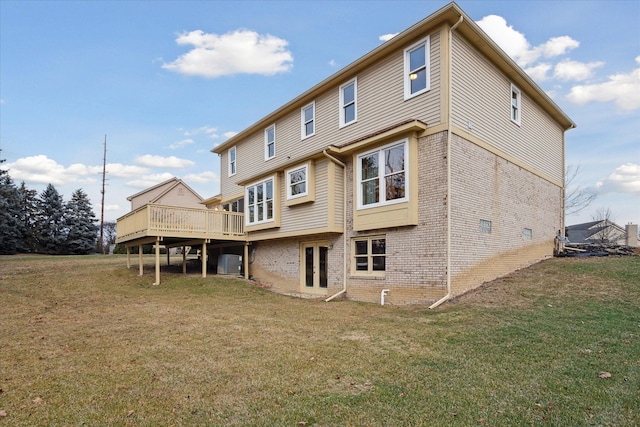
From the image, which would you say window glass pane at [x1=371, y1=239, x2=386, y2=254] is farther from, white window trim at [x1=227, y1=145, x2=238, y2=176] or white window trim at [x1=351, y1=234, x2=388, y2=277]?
white window trim at [x1=227, y1=145, x2=238, y2=176]

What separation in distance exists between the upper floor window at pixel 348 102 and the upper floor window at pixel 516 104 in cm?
555

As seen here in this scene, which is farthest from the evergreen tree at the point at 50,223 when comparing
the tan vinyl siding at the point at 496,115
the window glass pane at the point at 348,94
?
the tan vinyl siding at the point at 496,115

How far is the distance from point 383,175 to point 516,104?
6.24m

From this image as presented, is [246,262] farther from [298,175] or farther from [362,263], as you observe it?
[362,263]

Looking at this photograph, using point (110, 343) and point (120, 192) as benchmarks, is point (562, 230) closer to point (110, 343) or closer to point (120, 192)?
point (110, 343)

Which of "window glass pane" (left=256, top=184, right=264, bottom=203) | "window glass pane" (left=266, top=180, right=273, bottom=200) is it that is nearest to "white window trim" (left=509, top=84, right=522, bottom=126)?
"window glass pane" (left=266, top=180, right=273, bottom=200)

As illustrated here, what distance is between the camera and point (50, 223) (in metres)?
36.1

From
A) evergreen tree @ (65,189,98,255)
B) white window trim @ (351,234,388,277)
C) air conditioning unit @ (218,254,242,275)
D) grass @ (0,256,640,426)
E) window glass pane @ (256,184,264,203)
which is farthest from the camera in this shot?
evergreen tree @ (65,189,98,255)

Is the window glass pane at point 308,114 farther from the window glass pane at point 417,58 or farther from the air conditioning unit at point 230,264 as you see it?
the air conditioning unit at point 230,264

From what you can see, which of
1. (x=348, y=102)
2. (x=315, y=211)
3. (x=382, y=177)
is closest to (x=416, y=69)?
(x=348, y=102)

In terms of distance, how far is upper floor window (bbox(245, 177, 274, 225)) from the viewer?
15.7 m

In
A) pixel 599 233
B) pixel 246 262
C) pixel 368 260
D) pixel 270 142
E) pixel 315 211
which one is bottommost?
pixel 246 262

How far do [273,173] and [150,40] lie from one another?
7.93m

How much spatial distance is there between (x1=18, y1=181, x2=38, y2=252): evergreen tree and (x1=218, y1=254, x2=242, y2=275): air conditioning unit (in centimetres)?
2605
